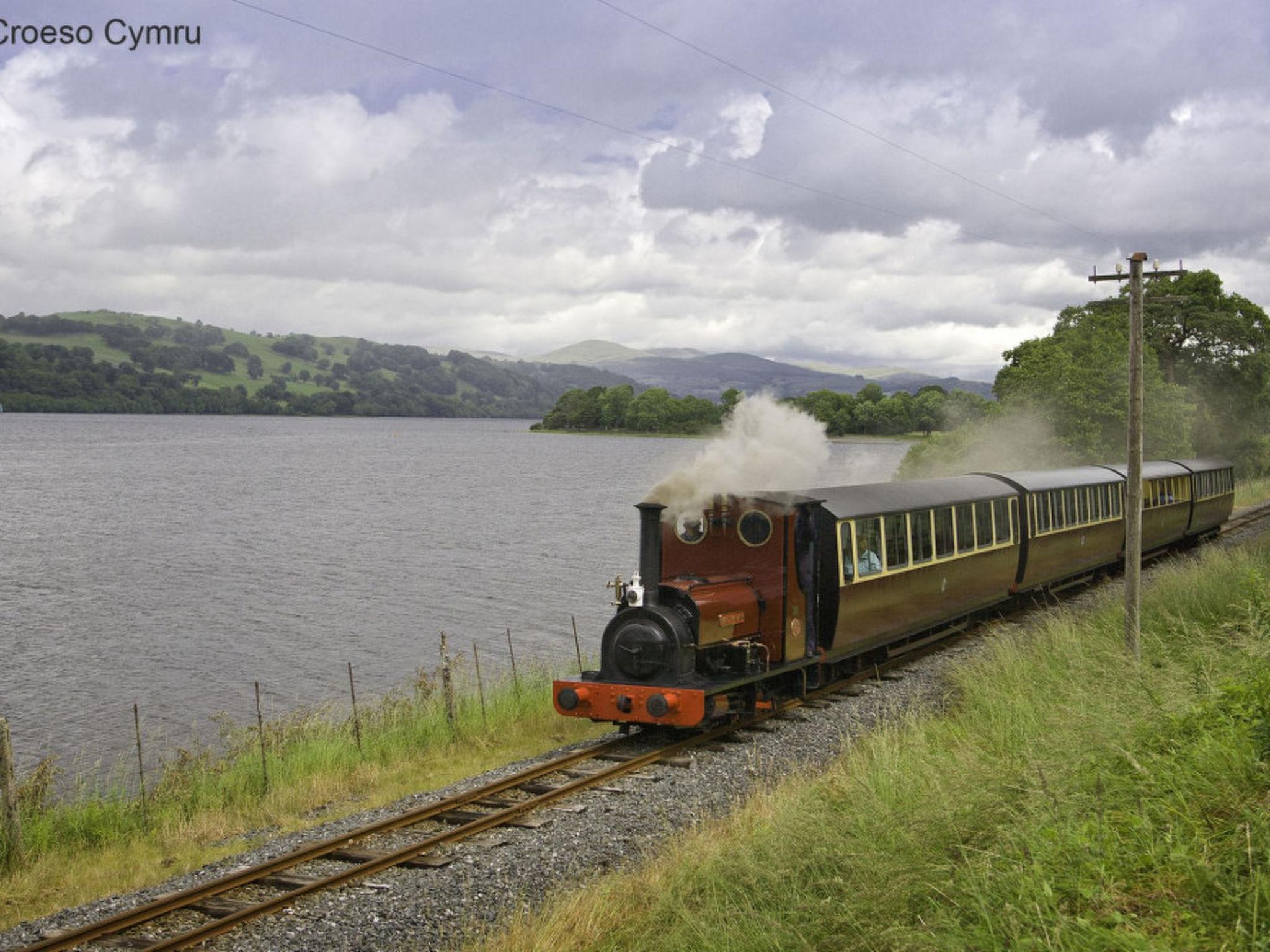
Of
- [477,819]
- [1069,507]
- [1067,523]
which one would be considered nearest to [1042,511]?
[1067,523]

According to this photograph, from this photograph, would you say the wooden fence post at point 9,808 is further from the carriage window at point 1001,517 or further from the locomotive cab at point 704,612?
the carriage window at point 1001,517

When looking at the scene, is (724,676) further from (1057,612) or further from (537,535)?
(537,535)

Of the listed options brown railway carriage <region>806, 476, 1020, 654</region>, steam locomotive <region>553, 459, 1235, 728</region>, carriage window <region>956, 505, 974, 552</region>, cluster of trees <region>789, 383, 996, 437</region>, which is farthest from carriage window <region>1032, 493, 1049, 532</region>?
cluster of trees <region>789, 383, 996, 437</region>

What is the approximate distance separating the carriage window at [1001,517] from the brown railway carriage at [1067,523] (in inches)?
35.8

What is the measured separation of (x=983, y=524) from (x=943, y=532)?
2.11m

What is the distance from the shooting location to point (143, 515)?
6019 cm

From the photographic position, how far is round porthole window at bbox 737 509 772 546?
1428cm

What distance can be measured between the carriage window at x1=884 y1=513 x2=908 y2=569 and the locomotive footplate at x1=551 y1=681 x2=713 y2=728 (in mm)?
4600

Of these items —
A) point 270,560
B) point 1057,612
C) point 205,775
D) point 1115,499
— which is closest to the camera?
point 205,775

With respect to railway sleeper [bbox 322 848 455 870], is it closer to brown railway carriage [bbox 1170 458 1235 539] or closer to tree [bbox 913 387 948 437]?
brown railway carriage [bbox 1170 458 1235 539]

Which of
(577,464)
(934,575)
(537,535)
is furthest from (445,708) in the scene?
(577,464)

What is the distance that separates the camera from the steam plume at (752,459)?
14.3m

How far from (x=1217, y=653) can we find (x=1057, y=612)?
10.9 m

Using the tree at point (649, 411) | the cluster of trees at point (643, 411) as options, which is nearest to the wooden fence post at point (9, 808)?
the cluster of trees at point (643, 411)
